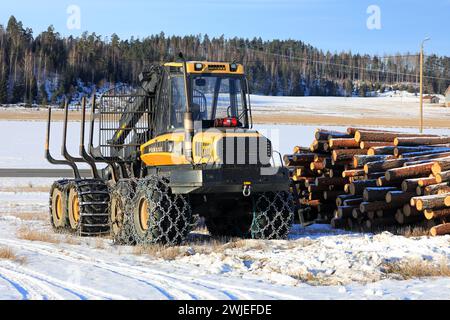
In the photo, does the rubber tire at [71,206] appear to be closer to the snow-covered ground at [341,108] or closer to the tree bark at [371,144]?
the tree bark at [371,144]

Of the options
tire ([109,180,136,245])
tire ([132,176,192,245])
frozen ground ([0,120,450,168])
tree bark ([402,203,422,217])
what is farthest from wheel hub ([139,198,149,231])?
frozen ground ([0,120,450,168])

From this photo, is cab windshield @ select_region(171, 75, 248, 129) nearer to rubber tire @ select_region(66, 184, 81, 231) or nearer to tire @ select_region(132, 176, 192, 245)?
tire @ select_region(132, 176, 192, 245)

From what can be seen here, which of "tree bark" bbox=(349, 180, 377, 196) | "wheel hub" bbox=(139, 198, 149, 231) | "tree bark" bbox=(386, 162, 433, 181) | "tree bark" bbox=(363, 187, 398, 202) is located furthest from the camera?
"tree bark" bbox=(349, 180, 377, 196)

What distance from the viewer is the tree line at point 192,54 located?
101125 millimetres

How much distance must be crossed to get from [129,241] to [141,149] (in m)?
1.96

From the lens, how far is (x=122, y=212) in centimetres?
1352

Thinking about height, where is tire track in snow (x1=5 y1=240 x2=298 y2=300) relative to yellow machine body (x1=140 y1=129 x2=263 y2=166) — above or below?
below

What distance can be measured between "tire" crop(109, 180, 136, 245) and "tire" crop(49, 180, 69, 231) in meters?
1.92

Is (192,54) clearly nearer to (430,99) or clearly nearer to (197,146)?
(430,99)

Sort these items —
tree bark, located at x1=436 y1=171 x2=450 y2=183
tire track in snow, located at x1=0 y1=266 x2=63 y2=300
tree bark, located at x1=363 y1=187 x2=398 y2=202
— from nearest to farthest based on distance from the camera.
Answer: tire track in snow, located at x1=0 y1=266 x2=63 y2=300
tree bark, located at x1=436 y1=171 x2=450 y2=183
tree bark, located at x1=363 y1=187 x2=398 y2=202

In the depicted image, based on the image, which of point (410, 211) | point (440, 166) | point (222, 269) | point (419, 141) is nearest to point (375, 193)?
point (410, 211)

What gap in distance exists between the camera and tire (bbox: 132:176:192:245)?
12273mm

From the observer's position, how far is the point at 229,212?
1396 centimetres

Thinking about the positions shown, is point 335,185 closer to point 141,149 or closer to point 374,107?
point 141,149
